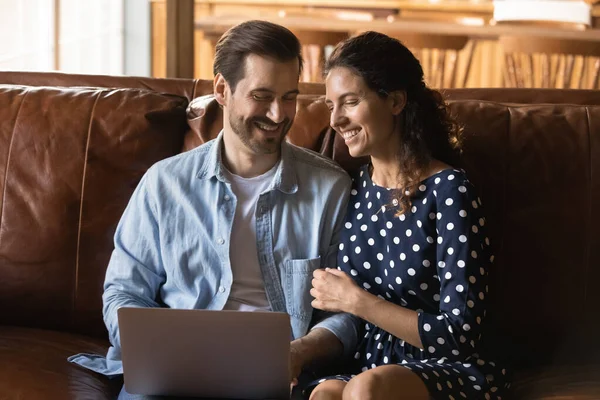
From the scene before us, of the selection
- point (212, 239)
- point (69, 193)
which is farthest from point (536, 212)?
point (69, 193)

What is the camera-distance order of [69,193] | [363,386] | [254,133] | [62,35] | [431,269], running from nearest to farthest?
[363,386], [431,269], [254,133], [69,193], [62,35]

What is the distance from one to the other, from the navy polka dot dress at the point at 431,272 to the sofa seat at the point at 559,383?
11 cm

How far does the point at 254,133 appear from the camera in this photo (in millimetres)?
1902

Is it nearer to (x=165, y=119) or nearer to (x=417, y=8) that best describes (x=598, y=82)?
(x=417, y=8)

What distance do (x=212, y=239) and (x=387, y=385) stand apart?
53 centimetres

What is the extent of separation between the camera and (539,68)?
6.14m

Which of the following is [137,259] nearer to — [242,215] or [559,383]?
[242,215]

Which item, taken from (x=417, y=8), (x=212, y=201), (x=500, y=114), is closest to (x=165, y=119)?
(x=212, y=201)

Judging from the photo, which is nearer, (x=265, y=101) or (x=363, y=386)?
(x=363, y=386)

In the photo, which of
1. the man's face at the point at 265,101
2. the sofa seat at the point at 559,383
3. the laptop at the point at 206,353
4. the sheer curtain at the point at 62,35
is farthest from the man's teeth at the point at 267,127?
the sheer curtain at the point at 62,35

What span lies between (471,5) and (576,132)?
4.24 meters

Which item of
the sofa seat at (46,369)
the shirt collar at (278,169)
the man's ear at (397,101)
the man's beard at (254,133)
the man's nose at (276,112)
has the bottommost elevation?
the sofa seat at (46,369)

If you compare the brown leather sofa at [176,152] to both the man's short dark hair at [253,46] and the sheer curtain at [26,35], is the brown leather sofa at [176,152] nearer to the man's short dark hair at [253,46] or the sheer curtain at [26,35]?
the man's short dark hair at [253,46]

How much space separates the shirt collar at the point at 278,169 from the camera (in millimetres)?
1943
